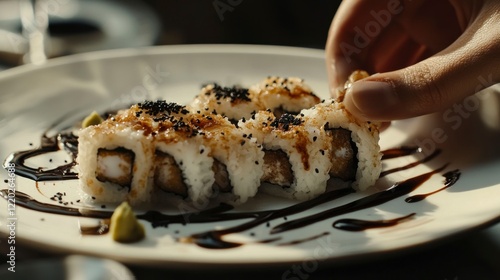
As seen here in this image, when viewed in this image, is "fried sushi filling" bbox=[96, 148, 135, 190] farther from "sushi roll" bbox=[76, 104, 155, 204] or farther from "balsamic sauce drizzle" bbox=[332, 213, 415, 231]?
"balsamic sauce drizzle" bbox=[332, 213, 415, 231]

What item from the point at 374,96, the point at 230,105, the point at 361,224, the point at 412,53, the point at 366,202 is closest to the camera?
the point at 361,224

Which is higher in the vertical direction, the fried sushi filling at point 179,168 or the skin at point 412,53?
the skin at point 412,53

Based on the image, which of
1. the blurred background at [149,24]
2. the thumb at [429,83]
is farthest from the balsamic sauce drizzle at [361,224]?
the blurred background at [149,24]

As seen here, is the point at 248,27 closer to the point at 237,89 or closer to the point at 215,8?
→ the point at 215,8

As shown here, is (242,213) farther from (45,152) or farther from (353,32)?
(353,32)

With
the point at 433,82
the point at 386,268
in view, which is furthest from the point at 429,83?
the point at 386,268

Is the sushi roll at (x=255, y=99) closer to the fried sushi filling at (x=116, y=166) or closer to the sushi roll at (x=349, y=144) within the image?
the sushi roll at (x=349, y=144)
